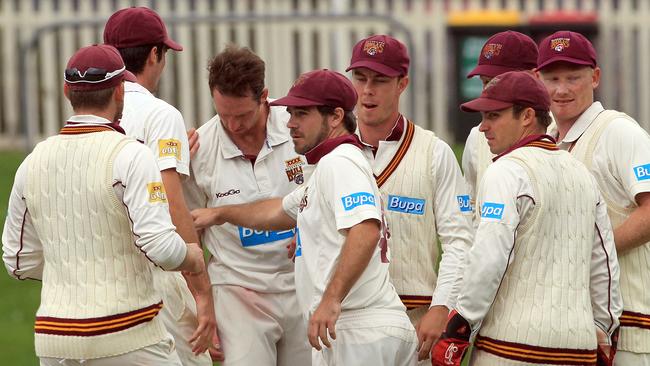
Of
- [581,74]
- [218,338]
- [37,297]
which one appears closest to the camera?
[581,74]

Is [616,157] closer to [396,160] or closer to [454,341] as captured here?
[396,160]

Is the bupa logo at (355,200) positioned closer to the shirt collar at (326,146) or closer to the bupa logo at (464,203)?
the shirt collar at (326,146)

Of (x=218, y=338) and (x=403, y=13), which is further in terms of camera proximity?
(x=403, y=13)

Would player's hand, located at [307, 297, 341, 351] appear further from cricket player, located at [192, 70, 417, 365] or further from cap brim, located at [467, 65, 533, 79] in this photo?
cap brim, located at [467, 65, 533, 79]

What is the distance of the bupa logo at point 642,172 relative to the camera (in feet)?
20.5

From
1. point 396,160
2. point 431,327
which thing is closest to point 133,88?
point 396,160

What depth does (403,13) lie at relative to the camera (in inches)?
621

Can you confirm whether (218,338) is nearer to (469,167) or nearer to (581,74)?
(469,167)

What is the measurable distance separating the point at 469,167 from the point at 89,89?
2170mm

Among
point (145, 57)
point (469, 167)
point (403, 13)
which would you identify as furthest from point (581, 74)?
point (403, 13)

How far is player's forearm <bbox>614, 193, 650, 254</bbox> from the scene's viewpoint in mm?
6250

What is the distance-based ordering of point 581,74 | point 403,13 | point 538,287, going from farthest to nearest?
point 403,13, point 581,74, point 538,287

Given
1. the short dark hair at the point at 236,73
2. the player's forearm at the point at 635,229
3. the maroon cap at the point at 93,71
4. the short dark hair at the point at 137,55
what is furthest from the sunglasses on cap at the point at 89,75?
the player's forearm at the point at 635,229

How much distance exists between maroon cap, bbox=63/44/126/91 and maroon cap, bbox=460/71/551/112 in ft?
5.02
